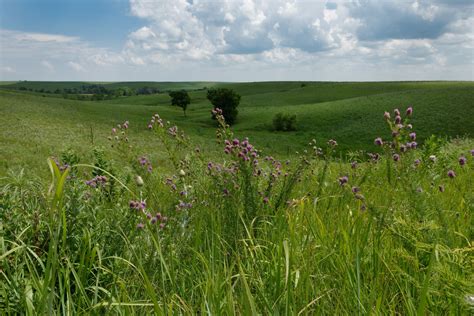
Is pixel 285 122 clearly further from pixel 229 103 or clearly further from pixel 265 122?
pixel 229 103

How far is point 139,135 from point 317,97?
60101mm

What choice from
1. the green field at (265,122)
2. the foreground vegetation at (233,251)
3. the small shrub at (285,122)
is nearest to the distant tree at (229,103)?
the green field at (265,122)

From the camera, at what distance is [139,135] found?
3691 cm

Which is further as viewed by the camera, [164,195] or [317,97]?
[317,97]

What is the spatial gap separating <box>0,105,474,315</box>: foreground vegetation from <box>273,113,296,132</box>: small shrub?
168 feet

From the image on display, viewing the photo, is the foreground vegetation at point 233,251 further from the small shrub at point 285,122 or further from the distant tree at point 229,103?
the distant tree at point 229,103

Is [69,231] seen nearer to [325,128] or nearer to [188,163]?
[188,163]

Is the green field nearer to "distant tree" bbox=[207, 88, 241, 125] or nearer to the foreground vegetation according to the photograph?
"distant tree" bbox=[207, 88, 241, 125]

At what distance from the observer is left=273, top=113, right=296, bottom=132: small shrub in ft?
181

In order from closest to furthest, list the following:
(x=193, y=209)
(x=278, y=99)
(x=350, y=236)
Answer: (x=350, y=236) < (x=193, y=209) < (x=278, y=99)

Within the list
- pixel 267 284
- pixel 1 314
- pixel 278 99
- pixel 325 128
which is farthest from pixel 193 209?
pixel 278 99

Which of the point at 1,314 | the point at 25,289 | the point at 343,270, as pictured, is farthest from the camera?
the point at 343,270

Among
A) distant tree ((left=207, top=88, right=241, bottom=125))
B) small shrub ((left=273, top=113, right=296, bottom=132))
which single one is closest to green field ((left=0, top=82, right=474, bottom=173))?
small shrub ((left=273, top=113, right=296, bottom=132))

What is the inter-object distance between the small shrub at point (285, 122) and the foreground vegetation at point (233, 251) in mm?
51324
